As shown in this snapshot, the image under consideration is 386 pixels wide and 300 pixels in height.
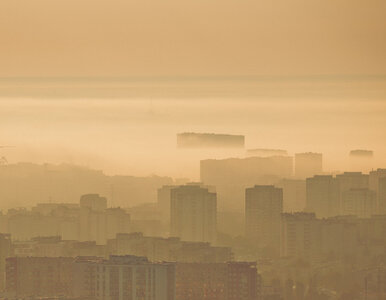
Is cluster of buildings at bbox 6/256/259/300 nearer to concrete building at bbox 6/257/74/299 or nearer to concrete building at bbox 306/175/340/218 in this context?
concrete building at bbox 6/257/74/299

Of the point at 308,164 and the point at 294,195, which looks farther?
the point at 294,195

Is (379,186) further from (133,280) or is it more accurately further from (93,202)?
(133,280)

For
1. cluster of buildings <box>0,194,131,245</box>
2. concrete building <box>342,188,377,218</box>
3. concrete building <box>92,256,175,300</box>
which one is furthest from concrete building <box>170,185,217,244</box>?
concrete building <box>92,256,175,300</box>

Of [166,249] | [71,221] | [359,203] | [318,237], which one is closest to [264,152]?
[166,249]

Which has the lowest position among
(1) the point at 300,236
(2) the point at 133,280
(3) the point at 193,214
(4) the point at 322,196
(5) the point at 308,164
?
(2) the point at 133,280

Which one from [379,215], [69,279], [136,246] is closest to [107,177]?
[136,246]

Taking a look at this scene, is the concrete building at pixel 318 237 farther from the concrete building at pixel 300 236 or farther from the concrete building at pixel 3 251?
the concrete building at pixel 3 251

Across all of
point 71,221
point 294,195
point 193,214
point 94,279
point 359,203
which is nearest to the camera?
point 94,279

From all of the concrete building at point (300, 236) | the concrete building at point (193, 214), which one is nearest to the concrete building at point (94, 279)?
the concrete building at point (193, 214)
